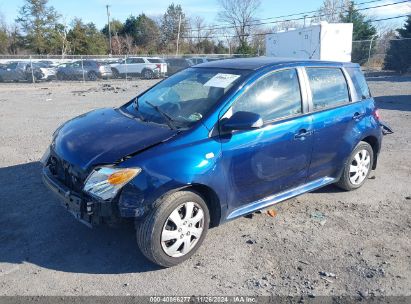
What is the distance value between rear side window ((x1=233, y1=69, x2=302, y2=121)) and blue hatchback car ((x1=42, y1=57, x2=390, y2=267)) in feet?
0.04

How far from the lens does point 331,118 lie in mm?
4566

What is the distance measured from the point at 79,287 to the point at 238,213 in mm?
1609

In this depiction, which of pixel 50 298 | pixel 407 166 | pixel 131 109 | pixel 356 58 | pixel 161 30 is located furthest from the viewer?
pixel 161 30

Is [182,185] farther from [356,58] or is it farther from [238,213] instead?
[356,58]

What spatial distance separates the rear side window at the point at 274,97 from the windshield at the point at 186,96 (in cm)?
20

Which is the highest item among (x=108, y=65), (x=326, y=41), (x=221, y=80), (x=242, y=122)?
(x=326, y=41)

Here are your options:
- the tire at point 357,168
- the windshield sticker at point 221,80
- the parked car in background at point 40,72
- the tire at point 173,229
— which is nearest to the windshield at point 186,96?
the windshield sticker at point 221,80

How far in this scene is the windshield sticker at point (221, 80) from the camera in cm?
399

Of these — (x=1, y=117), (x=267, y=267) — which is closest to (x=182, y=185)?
(x=267, y=267)

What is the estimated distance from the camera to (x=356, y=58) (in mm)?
32688

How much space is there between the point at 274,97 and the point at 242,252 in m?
1.65

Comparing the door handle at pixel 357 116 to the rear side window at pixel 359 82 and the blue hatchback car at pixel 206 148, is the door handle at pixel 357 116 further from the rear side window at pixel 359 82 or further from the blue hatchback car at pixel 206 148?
the rear side window at pixel 359 82

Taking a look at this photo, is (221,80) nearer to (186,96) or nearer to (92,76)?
(186,96)

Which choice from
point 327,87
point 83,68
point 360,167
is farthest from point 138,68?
point 327,87
